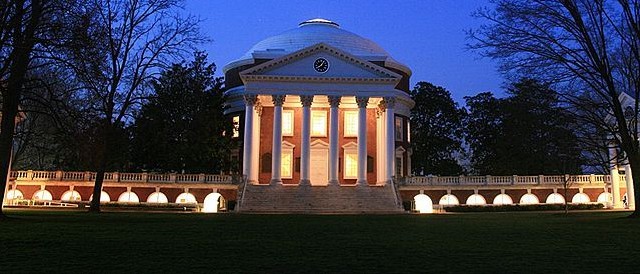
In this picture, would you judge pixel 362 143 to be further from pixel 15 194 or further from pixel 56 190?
pixel 15 194

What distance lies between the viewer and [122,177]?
4559 cm

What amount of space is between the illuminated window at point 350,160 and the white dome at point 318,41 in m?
9.62

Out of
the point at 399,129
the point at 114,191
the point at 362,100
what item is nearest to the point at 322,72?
the point at 362,100

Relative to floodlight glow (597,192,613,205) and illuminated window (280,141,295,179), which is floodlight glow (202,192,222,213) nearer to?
illuminated window (280,141,295,179)

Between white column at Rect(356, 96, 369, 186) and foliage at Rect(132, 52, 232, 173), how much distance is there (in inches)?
495

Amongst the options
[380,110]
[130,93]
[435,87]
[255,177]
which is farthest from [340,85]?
[435,87]

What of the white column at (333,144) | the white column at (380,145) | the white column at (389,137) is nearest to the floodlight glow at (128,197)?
the white column at (333,144)

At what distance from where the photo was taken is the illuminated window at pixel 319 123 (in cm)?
A: 5262

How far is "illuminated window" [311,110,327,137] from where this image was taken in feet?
173

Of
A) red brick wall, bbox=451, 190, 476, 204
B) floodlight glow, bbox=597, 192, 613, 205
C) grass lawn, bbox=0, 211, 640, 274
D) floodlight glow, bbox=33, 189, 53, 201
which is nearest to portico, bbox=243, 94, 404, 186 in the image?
red brick wall, bbox=451, 190, 476, 204

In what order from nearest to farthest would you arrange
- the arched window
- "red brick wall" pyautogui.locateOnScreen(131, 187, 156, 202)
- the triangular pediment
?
"red brick wall" pyautogui.locateOnScreen(131, 187, 156, 202) < the triangular pediment < the arched window

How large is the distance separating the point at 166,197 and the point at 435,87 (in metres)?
39.3

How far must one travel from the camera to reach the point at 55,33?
17.8m

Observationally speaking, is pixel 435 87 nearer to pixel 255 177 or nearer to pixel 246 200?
pixel 255 177
